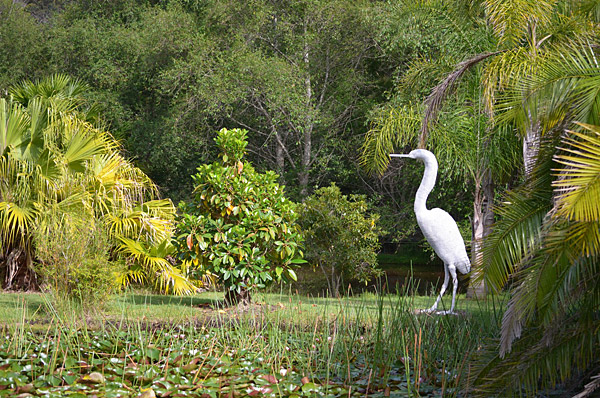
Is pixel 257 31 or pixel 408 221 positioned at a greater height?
pixel 257 31

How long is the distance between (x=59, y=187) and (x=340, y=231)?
195 inches

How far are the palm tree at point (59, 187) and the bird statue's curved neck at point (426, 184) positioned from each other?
4969mm

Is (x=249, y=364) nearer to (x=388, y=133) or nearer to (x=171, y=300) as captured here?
(x=171, y=300)

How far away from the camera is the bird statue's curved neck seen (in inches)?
281

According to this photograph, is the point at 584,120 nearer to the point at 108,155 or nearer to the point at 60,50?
the point at 108,155

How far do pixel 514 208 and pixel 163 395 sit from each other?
239cm

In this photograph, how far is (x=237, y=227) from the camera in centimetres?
801

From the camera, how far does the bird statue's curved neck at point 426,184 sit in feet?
23.5

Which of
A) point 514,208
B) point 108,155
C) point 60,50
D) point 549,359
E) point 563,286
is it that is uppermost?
point 60,50

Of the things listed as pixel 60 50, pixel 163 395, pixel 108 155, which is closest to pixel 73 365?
pixel 163 395

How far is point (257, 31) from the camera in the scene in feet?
55.5

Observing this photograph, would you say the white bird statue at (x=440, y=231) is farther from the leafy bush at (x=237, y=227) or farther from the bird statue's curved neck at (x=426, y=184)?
the leafy bush at (x=237, y=227)

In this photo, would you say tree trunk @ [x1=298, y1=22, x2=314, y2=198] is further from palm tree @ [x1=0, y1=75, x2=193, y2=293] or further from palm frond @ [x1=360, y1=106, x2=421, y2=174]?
palm tree @ [x1=0, y1=75, x2=193, y2=293]

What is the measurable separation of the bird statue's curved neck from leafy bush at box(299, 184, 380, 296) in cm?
457
